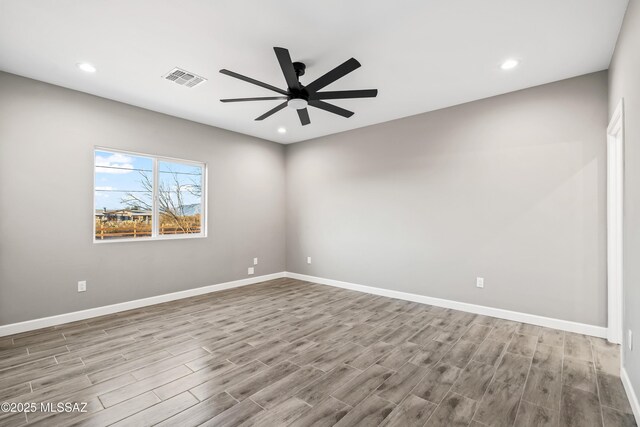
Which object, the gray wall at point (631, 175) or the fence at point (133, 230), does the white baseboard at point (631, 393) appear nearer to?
the gray wall at point (631, 175)

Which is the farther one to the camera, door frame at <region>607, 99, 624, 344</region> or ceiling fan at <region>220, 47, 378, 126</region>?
door frame at <region>607, 99, 624, 344</region>

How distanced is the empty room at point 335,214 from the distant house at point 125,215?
0.04 metres

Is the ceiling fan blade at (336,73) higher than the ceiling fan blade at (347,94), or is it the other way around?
the ceiling fan blade at (336,73)

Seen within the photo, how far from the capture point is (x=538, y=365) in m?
2.47

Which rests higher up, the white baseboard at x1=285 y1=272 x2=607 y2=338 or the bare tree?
the bare tree

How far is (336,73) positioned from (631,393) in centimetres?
308

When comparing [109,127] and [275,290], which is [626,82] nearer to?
[275,290]

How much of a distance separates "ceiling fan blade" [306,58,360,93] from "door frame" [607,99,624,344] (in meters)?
2.61

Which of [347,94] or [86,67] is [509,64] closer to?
[347,94]

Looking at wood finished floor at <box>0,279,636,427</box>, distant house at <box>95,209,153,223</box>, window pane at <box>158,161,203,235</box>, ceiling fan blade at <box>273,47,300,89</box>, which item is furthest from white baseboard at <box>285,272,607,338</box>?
ceiling fan blade at <box>273,47,300,89</box>

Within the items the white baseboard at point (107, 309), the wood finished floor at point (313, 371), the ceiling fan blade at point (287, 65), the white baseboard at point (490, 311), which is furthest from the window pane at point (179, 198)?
the ceiling fan blade at point (287, 65)

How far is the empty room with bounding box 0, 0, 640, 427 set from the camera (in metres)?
2.09

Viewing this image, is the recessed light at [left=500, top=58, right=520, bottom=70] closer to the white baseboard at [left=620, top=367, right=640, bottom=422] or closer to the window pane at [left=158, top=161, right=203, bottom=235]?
the white baseboard at [left=620, top=367, right=640, bottom=422]

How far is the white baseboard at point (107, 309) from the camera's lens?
3.18 m
